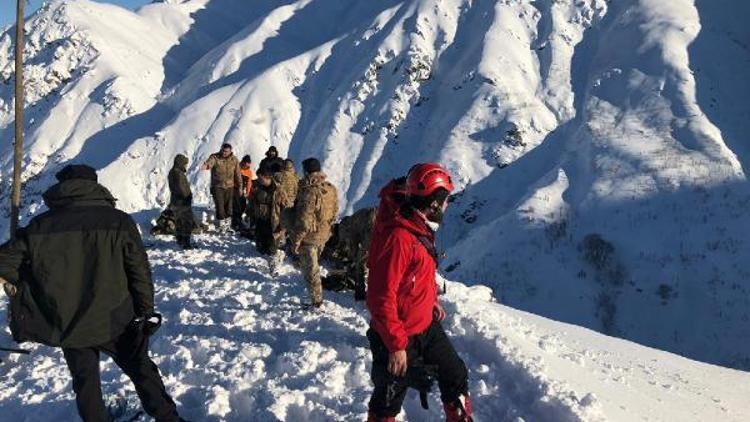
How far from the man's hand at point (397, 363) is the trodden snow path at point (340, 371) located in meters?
1.66

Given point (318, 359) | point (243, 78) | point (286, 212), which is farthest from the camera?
point (243, 78)

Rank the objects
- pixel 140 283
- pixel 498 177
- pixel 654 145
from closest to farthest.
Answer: pixel 140 283 → pixel 654 145 → pixel 498 177

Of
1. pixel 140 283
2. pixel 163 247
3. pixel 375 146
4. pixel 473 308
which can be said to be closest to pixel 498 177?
pixel 375 146

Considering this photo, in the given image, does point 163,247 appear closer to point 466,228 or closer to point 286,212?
point 286,212

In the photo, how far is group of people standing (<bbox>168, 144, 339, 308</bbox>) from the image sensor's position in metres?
8.38

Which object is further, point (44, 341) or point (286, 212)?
point (286, 212)

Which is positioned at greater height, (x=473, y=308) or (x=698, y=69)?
(x=473, y=308)

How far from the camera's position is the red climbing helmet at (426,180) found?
3707mm

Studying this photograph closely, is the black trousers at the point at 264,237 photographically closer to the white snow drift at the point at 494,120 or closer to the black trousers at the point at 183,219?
the black trousers at the point at 183,219

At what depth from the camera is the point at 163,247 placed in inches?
546

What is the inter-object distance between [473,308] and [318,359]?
2.16 metres

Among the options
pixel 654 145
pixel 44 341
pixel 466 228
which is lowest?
pixel 466 228

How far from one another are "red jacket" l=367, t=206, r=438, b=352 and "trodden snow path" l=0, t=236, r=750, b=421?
171 centimetres

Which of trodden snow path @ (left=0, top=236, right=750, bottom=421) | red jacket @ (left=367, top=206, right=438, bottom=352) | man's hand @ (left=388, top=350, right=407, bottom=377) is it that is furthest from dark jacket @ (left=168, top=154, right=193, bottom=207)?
man's hand @ (left=388, top=350, right=407, bottom=377)
